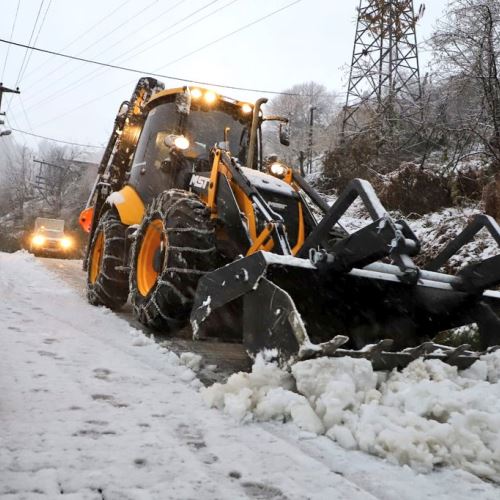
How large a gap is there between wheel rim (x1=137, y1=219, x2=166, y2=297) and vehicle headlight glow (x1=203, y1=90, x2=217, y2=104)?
181 cm

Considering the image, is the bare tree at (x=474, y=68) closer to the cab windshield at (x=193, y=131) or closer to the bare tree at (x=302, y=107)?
the cab windshield at (x=193, y=131)

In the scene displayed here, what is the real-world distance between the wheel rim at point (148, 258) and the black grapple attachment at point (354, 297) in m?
1.59

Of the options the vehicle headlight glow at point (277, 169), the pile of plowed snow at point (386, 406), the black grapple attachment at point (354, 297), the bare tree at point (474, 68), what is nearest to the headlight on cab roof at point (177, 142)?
the vehicle headlight glow at point (277, 169)

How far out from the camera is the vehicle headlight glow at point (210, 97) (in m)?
5.59

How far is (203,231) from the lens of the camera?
13.5 ft

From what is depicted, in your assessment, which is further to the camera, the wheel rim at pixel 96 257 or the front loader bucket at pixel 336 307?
the wheel rim at pixel 96 257

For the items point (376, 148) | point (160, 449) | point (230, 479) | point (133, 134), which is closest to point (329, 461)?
point (230, 479)

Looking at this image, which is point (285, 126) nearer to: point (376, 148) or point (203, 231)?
point (203, 231)

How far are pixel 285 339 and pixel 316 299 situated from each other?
812 mm

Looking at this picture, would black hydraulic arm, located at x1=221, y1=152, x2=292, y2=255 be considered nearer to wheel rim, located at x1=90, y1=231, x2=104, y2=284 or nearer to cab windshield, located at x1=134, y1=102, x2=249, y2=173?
cab windshield, located at x1=134, y1=102, x2=249, y2=173

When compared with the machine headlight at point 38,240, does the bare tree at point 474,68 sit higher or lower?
higher

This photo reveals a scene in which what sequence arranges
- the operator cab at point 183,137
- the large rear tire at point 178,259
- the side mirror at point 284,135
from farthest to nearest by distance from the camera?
1. the side mirror at point 284,135
2. the operator cab at point 183,137
3. the large rear tire at point 178,259

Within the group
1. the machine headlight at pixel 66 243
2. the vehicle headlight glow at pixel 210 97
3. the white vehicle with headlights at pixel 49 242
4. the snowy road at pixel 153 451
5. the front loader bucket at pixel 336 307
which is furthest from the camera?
the machine headlight at pixel 66 243

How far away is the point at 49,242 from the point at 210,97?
1764 cm
